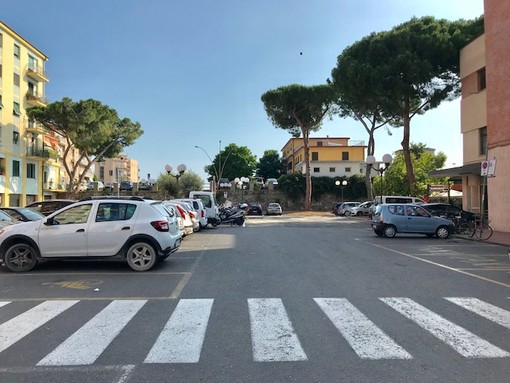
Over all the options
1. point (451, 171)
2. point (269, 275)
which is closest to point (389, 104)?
point (451, 171)

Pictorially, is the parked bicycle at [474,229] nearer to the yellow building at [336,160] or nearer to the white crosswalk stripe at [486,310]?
the white crosswalk stripe at [486,310]

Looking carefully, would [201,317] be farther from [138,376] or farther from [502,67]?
[502,67]

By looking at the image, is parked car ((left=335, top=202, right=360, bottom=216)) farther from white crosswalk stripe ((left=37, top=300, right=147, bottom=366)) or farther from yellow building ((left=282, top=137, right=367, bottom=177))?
white crosswalk stripe ((left=37, top=300, right=147, bottom=366))

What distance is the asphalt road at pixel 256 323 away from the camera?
4188mm

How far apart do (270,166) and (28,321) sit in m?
93.8

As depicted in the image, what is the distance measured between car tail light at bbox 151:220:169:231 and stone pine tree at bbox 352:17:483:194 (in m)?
25.3

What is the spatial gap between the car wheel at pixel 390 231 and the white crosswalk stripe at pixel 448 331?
1268 centimetres

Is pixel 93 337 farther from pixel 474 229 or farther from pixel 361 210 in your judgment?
pixel 361 210

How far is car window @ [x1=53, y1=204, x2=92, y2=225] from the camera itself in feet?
32.2

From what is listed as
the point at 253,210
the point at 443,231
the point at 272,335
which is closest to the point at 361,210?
the point at 253,210

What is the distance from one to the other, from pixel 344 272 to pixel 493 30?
→ 18.6 meters

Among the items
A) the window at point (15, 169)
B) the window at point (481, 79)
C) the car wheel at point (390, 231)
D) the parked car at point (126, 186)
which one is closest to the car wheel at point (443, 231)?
the car wheel at point (390, 231)

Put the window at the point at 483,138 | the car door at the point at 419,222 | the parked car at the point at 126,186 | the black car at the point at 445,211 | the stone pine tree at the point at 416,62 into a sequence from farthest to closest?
the parked car at the point at 126,186 → the stone pine tree at the point at 416,62 → the window at the point at 483,138 → the black car at the point at 445,211 → the car door at the point at 419,222

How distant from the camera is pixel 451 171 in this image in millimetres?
26781
